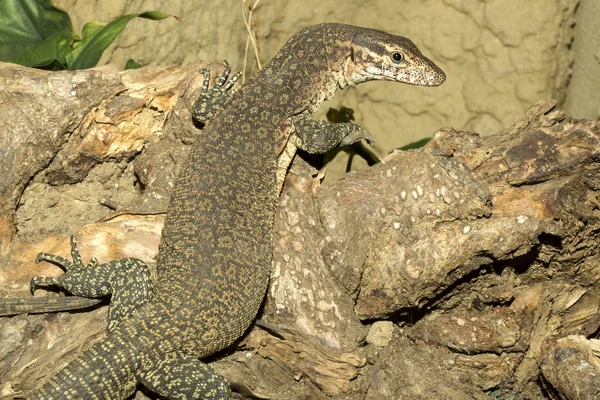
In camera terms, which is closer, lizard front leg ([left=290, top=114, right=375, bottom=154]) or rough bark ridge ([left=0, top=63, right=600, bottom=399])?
rough bark ridge ([left=0, top=63, right=600, bottom=399])

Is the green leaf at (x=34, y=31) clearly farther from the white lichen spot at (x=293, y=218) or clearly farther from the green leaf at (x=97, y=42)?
the white lichen spot at (x=293, y=218)

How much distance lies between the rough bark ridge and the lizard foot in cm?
19

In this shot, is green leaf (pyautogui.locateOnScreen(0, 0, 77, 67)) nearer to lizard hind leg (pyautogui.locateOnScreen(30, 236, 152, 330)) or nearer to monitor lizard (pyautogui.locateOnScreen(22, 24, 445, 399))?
monitor lizard (pyautogui.locateOnScreen(22, 24, 445, 399))

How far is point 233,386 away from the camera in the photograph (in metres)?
5.30

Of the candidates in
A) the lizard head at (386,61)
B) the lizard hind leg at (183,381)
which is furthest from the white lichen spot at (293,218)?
the lizard head at (386,61)

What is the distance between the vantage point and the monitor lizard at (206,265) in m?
5.04

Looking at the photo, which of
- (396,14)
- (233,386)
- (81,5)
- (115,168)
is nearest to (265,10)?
Result: (396,14)

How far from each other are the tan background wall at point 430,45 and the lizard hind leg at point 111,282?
3187 mm

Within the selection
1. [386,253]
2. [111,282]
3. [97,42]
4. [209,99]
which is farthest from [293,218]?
[97,42]

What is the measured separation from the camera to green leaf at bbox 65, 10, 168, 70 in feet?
20.5

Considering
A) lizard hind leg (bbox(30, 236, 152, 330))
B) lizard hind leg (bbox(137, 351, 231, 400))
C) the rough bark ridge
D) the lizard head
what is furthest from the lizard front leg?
lizard hind leg (bbox(137, 351, 231, 400))

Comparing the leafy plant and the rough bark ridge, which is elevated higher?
the leafy plant

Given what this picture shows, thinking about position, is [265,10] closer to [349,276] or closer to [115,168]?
[115,168]

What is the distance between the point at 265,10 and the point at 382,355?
16.5 feet
